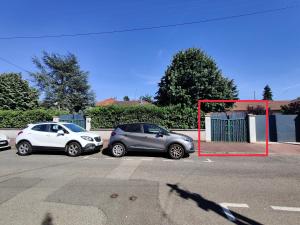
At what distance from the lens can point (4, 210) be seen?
4.99 metres

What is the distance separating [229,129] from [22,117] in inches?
618

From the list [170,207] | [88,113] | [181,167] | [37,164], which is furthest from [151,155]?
[88,113]

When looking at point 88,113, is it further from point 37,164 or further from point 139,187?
point 139,187

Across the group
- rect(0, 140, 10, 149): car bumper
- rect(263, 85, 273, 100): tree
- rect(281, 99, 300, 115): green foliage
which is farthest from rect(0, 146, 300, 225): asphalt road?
rect(263, 85, 273, 100): tree

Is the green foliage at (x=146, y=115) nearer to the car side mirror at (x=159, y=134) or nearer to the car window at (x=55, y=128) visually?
the car window at (x=55, y=128)

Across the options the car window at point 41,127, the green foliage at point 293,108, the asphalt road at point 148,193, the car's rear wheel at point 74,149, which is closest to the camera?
the asphalt road at point 148,193

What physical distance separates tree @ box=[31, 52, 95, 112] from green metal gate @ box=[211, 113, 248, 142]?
3126 cm

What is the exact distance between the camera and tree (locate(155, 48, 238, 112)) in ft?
82.5

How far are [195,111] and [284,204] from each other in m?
13.3

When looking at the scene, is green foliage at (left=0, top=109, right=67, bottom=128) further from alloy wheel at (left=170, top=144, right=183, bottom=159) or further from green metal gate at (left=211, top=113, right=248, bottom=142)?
alloy wheel at (left=170, top=144, right=183, bottom=159)

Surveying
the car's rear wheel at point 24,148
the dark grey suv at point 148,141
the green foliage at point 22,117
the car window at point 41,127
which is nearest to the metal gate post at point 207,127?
the dark grey suv at point 148,141

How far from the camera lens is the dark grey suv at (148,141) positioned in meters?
11.2

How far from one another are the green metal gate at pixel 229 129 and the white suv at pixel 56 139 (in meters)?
8.54

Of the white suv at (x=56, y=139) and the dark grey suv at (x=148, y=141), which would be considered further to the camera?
the white suv at (x=56, y=139)
